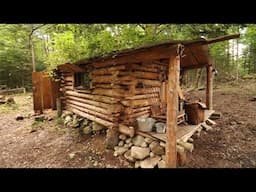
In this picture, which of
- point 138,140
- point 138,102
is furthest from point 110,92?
point 138,140

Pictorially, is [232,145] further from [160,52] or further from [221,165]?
[160,52]

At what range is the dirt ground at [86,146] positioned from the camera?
5.07m

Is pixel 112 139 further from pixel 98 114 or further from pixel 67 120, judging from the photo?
pixel 67 120

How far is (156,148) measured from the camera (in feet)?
16.0

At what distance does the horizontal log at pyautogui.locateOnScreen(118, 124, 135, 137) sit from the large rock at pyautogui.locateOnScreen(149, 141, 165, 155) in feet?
2.64

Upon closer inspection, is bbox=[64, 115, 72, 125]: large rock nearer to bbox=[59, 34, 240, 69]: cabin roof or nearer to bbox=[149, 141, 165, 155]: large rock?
bbox=[59, 34, 240, 69]: cabin roof

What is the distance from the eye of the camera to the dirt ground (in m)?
5.07

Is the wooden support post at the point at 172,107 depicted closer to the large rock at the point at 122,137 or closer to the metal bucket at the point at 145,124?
the metal bucket at the point at 145,124

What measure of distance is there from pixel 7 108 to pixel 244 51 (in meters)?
22.8

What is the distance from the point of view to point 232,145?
591cm

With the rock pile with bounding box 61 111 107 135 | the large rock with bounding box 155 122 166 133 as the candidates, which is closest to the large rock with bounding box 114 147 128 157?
the large rock with bounding box 155 122 166 133

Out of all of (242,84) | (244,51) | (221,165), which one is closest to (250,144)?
(221,165)

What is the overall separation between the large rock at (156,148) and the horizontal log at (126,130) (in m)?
0.80

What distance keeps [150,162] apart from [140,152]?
37 centimetres
